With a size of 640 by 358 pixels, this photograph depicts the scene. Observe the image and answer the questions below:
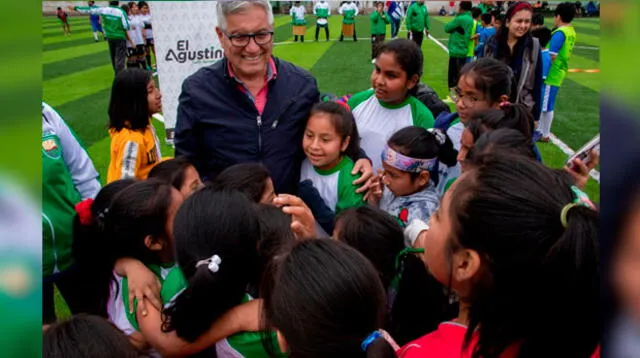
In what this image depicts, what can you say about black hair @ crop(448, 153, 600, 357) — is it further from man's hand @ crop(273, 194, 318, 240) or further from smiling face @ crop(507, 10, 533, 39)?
smiling face @ crop(507, 10, 533, 39)

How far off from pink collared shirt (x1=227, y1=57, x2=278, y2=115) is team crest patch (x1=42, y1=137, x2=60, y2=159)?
2.75 feet

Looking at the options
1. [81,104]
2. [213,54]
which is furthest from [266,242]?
[81,104]

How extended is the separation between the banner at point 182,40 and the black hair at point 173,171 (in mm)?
3237

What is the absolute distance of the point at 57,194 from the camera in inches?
84.8

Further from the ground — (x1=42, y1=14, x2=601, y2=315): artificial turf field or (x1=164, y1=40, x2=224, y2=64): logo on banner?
(x1=164, y1=40, x2=224, y2=64): logo on banner

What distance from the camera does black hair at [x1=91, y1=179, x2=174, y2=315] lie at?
6.17 feet

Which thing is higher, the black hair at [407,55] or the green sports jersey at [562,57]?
the black hair at [407,55]

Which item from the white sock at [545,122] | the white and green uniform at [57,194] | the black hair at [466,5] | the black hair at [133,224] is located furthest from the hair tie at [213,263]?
the black hair at [466,5]

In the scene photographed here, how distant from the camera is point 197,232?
5.16 feet

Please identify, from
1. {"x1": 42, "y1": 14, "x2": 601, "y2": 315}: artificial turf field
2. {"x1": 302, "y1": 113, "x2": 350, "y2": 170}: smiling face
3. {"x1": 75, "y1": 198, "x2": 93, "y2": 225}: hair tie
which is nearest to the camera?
{"x1": 75, "y1": 198, "x2": 93, "y2": 225}: hair tie

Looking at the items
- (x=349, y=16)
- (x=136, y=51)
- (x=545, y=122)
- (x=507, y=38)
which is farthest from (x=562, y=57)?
(x=349, y=16)

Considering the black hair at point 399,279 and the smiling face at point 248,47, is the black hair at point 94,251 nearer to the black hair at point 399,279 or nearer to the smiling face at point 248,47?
the smiling face at point 248,47

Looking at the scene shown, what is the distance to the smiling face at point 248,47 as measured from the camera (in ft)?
7.29

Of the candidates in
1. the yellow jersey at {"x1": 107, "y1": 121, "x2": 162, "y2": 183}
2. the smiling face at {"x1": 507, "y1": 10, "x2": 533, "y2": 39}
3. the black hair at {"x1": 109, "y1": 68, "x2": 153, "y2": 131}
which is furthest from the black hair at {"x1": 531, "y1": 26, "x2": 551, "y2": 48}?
the yellow jersey at {"x1": 107, "y1": 121, "x2": 162, "y2": 183}
